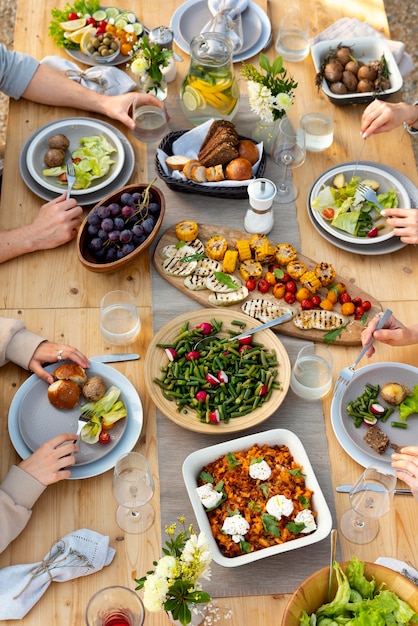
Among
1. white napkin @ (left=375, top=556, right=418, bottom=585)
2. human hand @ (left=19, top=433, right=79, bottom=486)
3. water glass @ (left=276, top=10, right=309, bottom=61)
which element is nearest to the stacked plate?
water glass @ (left=276, top=10, right=309, bottom=61)

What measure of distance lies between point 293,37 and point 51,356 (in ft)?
5.82

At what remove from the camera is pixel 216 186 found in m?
2.66

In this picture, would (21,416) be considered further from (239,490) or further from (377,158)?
(377,158)

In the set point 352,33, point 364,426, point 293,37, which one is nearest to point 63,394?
point 364,426

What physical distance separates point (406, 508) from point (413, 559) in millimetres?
147

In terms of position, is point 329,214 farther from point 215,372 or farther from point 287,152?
point 215,372

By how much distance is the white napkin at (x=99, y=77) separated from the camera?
2959 millimetres

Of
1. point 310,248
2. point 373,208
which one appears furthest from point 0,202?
point 373,208

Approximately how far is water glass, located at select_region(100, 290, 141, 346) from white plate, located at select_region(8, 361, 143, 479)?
0.12m

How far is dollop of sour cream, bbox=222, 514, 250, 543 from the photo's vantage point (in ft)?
6.32

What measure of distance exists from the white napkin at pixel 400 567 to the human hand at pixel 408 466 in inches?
7.2

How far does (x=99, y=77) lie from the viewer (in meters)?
2.96

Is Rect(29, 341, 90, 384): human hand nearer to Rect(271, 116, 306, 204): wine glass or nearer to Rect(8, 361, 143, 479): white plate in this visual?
Rect(8, 361, 143, 479): white plate

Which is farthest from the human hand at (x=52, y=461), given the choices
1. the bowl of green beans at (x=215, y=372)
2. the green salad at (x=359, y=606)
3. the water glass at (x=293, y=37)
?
the water glass at (x=293, y=37)
